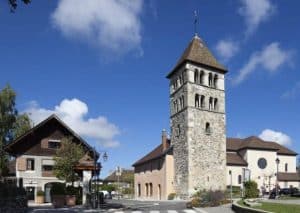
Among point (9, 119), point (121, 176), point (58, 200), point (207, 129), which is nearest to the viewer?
point (58, 200)

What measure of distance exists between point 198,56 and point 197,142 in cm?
1219

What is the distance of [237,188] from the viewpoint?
61625 mm

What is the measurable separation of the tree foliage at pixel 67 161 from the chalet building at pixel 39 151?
3693 mm

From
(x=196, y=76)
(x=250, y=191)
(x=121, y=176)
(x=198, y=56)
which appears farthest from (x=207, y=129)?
(x=121, y=176)

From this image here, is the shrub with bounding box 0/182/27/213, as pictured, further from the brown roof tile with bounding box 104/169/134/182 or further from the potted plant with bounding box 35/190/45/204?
the brown roof tile with bounding box 104/169/134/182

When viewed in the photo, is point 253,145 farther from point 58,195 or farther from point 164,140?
point 58,195

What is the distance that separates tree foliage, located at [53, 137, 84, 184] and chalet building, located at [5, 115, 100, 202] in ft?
Answer: 12.1

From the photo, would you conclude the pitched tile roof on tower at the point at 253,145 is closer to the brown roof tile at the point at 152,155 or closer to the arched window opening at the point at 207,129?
the brown roof tile at the point at 152,155

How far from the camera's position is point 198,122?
192 feet

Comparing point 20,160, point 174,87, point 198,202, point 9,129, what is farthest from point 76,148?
point 174,87

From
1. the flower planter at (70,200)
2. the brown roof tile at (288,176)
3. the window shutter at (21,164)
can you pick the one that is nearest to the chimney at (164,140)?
the brown roof tile at (288,176)

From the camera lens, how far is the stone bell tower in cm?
5694

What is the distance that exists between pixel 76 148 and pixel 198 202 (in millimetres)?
13526

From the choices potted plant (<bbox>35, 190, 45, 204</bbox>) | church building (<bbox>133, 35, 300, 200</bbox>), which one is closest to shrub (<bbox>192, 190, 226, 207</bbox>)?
potted plant (<bbox>35, 190, 45, 204</bbox>)
